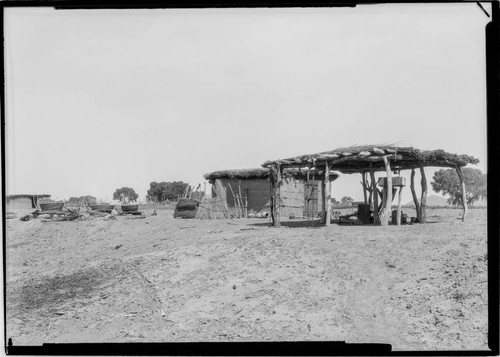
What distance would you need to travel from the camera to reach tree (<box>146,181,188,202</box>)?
61.2 metres

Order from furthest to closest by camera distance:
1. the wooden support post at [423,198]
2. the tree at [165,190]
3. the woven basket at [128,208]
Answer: the tree at [165,190]
the woven basket at [128,208]
the wooden support post at [423,198]

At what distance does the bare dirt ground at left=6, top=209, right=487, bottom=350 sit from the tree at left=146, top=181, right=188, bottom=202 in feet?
159

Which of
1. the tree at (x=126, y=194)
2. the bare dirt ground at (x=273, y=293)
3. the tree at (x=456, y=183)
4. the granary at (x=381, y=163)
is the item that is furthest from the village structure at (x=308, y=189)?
the tree at (x=126, y=194)

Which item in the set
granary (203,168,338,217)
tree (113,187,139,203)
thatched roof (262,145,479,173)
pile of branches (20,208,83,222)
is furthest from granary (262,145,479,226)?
tree (113,187,139,203)

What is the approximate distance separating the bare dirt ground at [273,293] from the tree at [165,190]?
48.6m

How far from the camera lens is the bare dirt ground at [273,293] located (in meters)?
7.55

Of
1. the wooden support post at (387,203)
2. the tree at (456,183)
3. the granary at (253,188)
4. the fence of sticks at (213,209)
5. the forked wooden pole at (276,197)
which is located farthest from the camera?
the tree at (456,183)

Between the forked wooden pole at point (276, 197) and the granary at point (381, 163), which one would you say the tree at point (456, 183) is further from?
the forked wooden pole at point (276, 197)

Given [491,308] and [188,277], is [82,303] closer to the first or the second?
[188,277]

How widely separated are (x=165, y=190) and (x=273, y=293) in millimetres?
54229

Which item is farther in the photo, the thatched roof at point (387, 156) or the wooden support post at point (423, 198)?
the wooden support post at point (423, 198)

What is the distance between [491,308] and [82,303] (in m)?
7.15

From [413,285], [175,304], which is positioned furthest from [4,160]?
[413,285]

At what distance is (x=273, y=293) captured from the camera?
862cm
